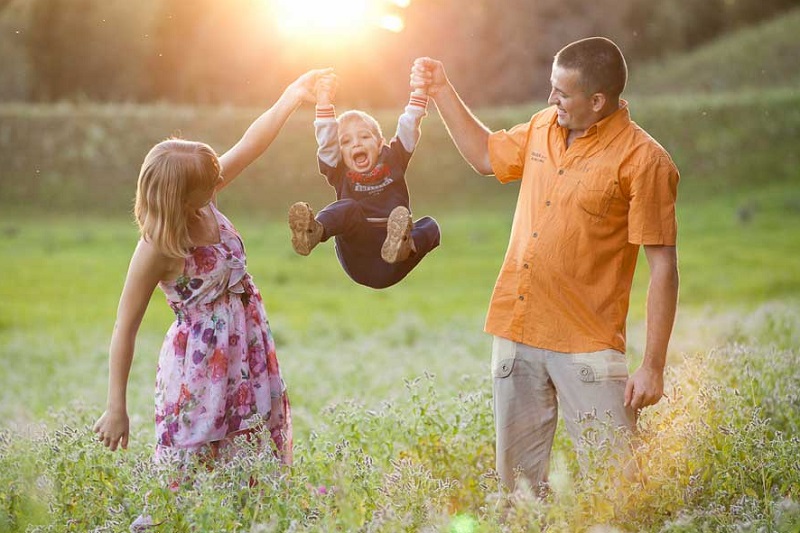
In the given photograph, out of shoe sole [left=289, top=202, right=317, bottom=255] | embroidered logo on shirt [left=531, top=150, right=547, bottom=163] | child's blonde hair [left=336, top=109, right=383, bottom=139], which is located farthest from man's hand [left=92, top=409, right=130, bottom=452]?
embroidered logo on shirt [left=531, top=150, right=547, bottom=163]

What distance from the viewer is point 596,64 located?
15.5 feet

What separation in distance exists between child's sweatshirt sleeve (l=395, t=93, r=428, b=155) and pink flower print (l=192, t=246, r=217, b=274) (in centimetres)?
98

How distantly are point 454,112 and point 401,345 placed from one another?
369 inches

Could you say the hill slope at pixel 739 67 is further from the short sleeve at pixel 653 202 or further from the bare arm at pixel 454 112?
the short sleeve at pixel 653 202

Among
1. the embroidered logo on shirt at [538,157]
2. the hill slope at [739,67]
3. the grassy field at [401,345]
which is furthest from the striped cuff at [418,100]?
the hill slope at [739,67]

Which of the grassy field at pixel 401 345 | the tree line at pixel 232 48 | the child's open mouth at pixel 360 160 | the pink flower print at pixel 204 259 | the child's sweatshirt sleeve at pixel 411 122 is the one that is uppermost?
the tree line at pixel 232 48

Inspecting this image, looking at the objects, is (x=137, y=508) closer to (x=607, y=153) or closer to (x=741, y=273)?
(x=607, y=153)

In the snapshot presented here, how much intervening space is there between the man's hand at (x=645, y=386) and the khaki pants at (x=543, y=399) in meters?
0.09

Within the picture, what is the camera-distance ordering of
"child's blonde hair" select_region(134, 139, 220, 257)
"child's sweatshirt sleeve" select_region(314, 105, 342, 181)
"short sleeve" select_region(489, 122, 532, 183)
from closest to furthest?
1. "child's blonde hair" select_region(134, 139, 220, 257)
2. "child's sweatshirt sleeve" select_region(314, 105, 342, 181)
3. "short sleeve" select_region(489, 122, 532, 183)

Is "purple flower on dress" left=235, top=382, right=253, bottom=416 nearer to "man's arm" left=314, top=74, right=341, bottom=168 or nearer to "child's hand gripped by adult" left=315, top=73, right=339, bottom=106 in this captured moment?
"man's arm" left=314, top=74, right=341, bottom=168

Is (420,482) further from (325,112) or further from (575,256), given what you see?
(325,112)

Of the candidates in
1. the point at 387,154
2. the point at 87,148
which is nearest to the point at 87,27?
the point at 87,148

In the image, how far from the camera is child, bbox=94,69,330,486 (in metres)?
4.55

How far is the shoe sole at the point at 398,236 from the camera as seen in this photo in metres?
4.57
